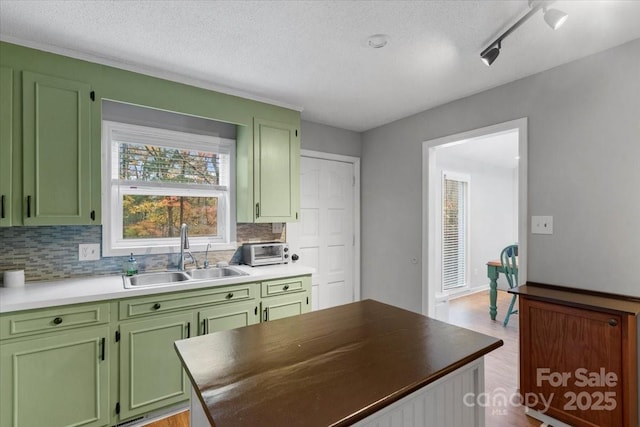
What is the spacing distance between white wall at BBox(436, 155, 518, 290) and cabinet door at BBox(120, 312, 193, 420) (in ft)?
14.9

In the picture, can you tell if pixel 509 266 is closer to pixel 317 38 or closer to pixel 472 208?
pixel 472 208

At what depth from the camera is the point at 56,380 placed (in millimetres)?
1813

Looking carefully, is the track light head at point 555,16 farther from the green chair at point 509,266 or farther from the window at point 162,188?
the green chair at point 509,266

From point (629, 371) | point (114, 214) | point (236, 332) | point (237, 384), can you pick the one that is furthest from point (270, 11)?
point (629, 371)

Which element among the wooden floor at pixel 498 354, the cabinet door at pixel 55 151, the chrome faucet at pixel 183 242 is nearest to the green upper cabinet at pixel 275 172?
the chrome faucet at pixel 183 242

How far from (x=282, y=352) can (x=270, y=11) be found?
168 cm

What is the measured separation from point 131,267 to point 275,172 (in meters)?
1.43

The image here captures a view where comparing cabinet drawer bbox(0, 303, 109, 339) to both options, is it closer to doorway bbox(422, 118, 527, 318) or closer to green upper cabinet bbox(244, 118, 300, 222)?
green upper cabinet bbox(244, 118, 300, 222)

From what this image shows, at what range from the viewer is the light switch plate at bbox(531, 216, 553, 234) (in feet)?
7.52

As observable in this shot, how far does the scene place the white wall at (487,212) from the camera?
555 cm

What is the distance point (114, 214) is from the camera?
8.11ft

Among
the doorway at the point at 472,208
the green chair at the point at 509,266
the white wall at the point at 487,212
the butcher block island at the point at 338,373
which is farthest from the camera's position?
the white wall at the point at 487,212

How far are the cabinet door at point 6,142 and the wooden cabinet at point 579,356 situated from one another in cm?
338

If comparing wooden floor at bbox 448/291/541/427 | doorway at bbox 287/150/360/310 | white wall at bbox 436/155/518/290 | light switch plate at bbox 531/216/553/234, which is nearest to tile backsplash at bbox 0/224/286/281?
doorway at bbox 287/150/360/310
